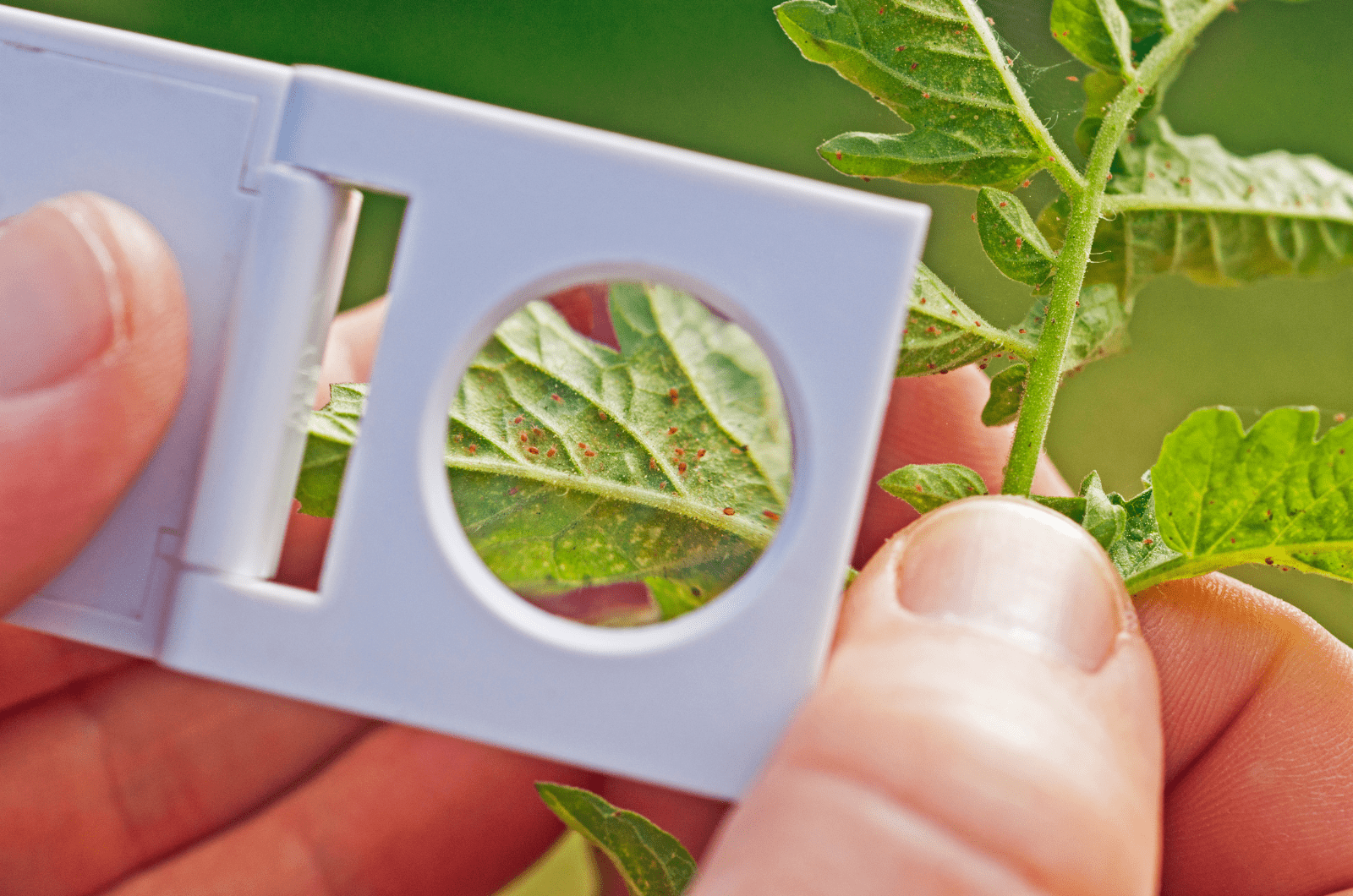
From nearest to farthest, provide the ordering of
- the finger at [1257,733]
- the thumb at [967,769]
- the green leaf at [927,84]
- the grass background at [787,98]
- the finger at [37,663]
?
the thumb at [967,769], the green leaf at [927,84], the finger at [1257,733], the finger at [37,663], the grass background at [787,98]

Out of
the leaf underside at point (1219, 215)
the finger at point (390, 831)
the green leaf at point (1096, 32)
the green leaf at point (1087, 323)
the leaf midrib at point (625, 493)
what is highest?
the green leaf at point (1096, 32)

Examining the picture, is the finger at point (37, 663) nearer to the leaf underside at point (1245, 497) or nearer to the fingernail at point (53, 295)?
the fingernail at point (53, 295)

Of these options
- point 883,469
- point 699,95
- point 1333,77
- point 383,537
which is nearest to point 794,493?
point 383,537

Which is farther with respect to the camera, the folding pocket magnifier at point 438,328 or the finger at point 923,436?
the finger at point 923,436

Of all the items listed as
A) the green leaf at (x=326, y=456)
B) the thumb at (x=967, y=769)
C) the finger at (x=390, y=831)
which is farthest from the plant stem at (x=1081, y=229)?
the finger at (x=390, y=831)

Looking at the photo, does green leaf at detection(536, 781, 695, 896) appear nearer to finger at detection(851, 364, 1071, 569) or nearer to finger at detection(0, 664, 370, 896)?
finger at detection(851, 364, 1071, 569)

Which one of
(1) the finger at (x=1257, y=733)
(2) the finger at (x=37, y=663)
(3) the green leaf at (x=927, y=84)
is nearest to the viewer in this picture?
(3) the green leaf at (x=927, y=84)

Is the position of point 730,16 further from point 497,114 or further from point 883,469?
point 497,114

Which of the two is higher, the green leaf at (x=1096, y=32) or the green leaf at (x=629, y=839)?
the green leaf at (x=1096, y=32)

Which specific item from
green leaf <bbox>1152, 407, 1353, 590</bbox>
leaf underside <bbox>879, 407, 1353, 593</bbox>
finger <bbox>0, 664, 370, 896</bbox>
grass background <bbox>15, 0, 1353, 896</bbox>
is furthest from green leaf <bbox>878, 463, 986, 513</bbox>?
finger <bbox>0, 664, 370, 896</bbox>
